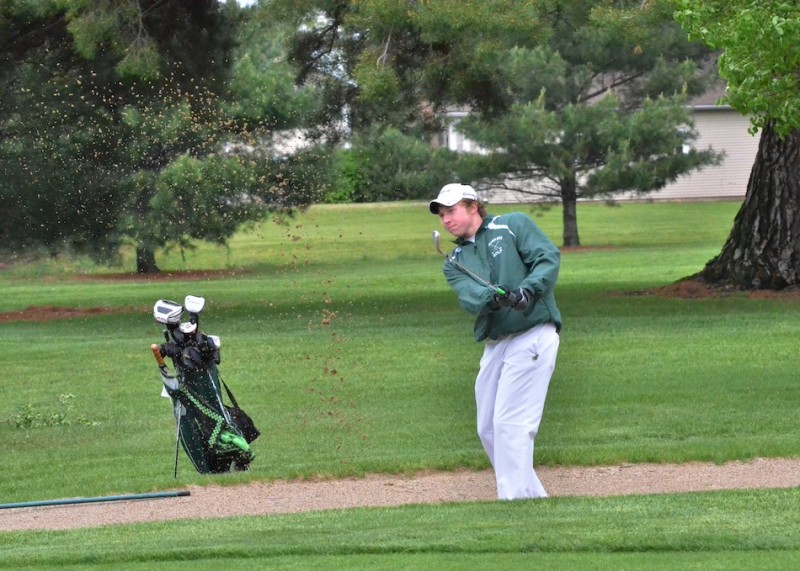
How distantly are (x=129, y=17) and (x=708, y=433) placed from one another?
455 inches

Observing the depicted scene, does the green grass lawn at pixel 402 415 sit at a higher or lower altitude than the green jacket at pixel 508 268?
lower

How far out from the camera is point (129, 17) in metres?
19.7

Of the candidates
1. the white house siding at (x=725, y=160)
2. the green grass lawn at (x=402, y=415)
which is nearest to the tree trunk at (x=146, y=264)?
the green grass lawn at (x=402, y=415)

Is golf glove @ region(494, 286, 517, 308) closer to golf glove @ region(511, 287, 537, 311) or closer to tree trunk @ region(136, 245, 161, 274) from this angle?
golf glove @ region(511, 287, 537, 311)

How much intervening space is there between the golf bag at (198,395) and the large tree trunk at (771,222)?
14.0 m

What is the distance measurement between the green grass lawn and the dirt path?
26cm

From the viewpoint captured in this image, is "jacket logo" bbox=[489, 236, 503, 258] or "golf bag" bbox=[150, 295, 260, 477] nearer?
"jacket logo" bbox=[489, 236, 503, 258]

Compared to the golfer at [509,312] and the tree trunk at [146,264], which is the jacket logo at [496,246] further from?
A: the tree trunk at [146,264]

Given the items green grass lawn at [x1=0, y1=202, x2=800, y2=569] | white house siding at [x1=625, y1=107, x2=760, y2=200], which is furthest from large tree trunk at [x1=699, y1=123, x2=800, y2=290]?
white house siding at [x1=625, y1=107, x2=760, y2=200]

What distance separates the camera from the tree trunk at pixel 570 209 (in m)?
38.8

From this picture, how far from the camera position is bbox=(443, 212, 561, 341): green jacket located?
24.3ft

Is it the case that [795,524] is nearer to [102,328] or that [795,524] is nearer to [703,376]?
[703,376]

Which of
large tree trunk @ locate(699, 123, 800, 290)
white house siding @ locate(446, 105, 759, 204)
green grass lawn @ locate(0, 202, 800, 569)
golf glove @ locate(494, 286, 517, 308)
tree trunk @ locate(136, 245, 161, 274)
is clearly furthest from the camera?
white house siding @ locate(446, 105, 759, 204)

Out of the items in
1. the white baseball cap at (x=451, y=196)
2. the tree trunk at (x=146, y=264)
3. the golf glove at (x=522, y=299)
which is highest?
the white baseball cap at (x=451, y=196)
